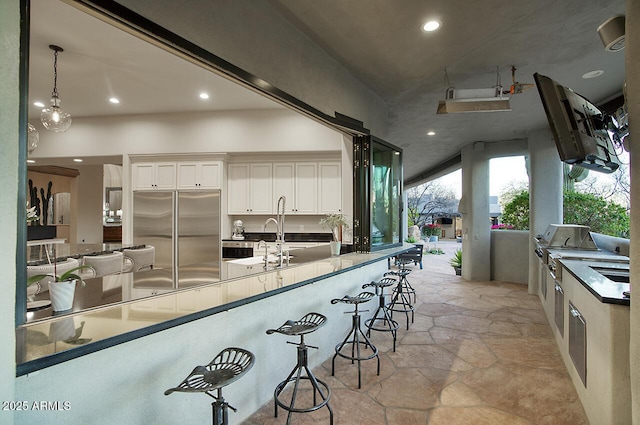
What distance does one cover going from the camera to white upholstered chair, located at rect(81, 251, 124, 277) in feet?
8.70

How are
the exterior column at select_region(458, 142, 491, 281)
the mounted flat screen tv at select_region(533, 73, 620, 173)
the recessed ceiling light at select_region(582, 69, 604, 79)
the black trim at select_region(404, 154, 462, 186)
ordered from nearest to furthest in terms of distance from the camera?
the mounted flat screen tv at select_region(533, 73, 620, 173) < the recessed ceiling light at select_region(582, 69, 604, 79) < the exterior column at select_region(458, 142, 491, 281) < the black trim at select_region(404, 154, 462, 186)

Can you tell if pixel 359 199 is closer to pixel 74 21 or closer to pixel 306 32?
pixel 306 32

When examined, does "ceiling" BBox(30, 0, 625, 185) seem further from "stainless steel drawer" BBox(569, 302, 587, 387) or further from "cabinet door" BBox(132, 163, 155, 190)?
"stainless steel drawer" BBox(569, 302, 587, 387)

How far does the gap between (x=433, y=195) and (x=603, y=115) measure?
21593mm

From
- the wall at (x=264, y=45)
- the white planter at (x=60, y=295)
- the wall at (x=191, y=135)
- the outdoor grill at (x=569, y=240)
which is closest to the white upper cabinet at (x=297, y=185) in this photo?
the wall at (x=191, y=135)

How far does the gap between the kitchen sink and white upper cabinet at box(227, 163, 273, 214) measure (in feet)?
13.9

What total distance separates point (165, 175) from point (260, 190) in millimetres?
1616

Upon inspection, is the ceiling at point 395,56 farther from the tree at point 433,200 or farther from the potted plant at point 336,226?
the tree at point 433,200

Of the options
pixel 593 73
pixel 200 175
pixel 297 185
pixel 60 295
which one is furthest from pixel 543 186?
pixel 60 295

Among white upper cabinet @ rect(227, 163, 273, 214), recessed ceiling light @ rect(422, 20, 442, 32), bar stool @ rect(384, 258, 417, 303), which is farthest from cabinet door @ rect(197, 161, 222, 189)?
recessed ceiling light @ rect(422, 20, 442, 32)

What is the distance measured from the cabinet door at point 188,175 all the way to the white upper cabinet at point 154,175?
102 mm

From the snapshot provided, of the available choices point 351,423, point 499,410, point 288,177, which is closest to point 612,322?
point 499,410

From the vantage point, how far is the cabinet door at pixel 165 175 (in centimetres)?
539

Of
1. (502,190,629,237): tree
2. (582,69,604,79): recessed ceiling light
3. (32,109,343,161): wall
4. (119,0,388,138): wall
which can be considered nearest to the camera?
(119,0,388,138): wall
